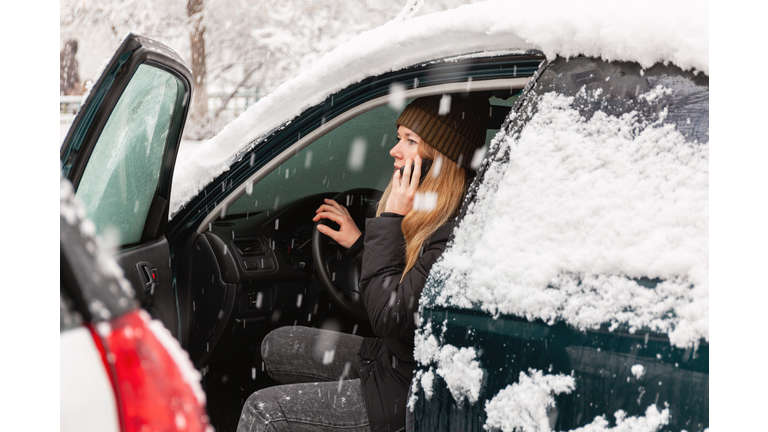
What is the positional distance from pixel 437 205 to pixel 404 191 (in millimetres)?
103

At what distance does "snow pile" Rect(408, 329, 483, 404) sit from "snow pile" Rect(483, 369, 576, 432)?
0.16 ft

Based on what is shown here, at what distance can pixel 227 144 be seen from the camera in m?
2.00

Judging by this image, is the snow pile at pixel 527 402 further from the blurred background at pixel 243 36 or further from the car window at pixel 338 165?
the blurred background at pixel 243 36

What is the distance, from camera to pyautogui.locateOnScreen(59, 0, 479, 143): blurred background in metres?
9.73

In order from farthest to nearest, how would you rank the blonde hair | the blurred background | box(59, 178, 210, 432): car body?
the blurred background
the blonde hair
box(59, 178, 210, 432): car body

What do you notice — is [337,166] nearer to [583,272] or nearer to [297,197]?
[297,197]

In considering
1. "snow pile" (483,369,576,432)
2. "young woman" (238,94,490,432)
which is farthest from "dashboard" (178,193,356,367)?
"snow pile" (483,369,576,432)

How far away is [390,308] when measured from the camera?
1.40 meters

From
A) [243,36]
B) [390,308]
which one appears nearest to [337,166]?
[390,308]

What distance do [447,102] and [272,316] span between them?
1.35 metres

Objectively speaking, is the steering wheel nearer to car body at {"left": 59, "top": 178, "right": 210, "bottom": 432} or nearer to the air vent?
the air vent

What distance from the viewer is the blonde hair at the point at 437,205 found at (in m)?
1.54

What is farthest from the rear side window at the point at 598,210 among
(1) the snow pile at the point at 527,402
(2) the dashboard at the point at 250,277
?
(2) the dashboard at the point at 250,277

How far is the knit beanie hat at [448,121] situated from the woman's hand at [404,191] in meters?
0.10
